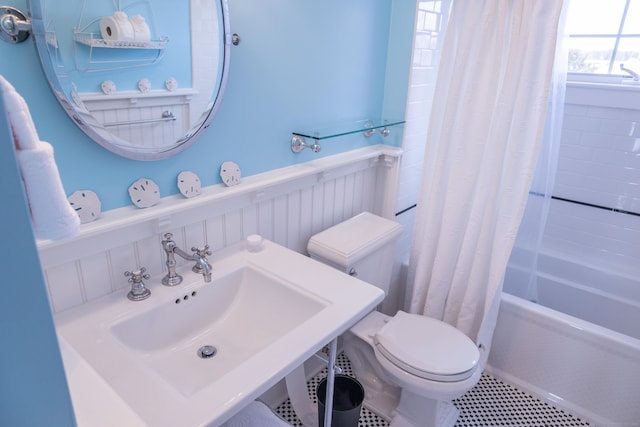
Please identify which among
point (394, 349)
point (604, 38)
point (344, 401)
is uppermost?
point (604, 38)

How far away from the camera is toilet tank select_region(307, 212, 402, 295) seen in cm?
169

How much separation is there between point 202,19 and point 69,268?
796 millimetres

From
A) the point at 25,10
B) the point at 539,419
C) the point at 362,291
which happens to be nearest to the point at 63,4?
the point at 25,10

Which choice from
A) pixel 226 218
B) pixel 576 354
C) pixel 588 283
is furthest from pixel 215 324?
pixel 588 283

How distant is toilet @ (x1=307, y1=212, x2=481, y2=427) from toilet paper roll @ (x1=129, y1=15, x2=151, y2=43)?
973mm

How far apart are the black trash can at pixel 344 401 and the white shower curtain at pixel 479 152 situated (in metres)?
0.59

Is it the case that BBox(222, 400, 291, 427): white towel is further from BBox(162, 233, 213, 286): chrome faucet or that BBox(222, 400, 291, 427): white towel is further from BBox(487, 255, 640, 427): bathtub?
BBox(487, 255, 640, 427): bathtub

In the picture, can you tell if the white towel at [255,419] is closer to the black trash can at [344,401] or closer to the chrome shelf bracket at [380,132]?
the black trash can at [344,401]

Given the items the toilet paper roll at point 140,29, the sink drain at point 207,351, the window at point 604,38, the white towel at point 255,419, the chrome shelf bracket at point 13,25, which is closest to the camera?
the chrome shelf bracket at point 13,25

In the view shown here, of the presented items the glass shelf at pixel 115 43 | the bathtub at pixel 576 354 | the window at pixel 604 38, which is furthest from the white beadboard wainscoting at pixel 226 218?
the window at pixel 604 38

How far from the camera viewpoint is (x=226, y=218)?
146 centimetres

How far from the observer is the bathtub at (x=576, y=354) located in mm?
1762

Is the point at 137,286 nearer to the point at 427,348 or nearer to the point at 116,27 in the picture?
the point at 116,27

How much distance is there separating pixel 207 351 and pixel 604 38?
266 centimetres
